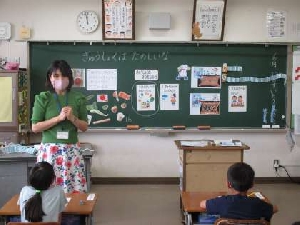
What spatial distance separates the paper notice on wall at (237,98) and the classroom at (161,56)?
0.20 ft

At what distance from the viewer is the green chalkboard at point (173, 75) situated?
18.3ft

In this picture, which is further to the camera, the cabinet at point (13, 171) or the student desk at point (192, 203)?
the cabinet at point (13, 171)

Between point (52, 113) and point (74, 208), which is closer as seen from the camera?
point (74, 208)

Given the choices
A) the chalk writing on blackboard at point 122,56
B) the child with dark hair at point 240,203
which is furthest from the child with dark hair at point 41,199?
the chalk writing on blackboard at point 122,56

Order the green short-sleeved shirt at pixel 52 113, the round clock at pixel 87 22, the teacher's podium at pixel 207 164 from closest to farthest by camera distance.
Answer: the green short-sleeved shirt at pixel 52 113 < the teacher's podium at pixel 207 164 < the round clock at pixel 87 22

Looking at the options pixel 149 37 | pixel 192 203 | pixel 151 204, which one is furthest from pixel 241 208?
pixel 149 37

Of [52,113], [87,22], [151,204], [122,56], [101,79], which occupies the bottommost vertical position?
[151,204]

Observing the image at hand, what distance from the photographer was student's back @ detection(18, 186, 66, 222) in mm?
2270

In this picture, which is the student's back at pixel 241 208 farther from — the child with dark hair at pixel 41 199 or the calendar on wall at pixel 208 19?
the calendar on wall at pixel 208 19

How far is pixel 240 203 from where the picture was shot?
2256 mm

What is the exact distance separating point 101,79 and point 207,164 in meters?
2.11

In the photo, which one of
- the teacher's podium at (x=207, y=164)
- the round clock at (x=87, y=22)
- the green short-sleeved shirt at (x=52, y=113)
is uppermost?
the round clock at (x=87, y=22)

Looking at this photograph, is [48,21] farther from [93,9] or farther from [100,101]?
[100,101]

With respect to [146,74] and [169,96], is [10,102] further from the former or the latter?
[169,96]
